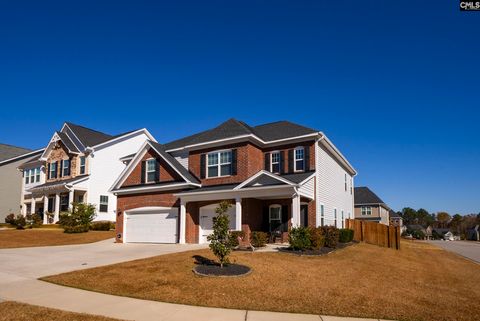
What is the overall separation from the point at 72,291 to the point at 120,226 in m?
16.6

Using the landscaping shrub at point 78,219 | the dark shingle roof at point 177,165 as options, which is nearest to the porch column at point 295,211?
the dark shingle roof at point 177,165

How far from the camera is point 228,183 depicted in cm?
2427

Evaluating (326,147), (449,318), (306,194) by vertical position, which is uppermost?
(326,147)

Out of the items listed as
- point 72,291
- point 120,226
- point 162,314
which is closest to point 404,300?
point 162,314

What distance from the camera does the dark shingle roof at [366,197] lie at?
6034 centimetres

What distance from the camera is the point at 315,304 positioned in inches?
383

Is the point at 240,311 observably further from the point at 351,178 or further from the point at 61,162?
the point at 61,162

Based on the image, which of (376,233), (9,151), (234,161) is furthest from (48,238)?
(9,151)

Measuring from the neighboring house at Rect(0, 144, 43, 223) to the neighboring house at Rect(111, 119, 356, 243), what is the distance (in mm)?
25335

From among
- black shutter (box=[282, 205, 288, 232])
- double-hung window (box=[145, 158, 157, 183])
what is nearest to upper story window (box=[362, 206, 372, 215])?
black shutter (box=[282, 205, 288, 232])

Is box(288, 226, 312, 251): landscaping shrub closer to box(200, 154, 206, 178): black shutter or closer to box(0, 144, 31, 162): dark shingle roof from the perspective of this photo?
box(200, 154, 206, 178): black shutter

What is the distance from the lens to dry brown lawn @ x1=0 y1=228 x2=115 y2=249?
24.5 metres

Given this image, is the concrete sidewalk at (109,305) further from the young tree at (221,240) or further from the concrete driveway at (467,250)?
the concrete driveway at (467,250)

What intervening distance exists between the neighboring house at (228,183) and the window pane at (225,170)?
0.07m
